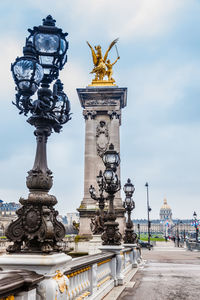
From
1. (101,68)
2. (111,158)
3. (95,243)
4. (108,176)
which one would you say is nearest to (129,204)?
(95,243)

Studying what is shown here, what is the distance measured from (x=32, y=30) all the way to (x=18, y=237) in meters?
3.92

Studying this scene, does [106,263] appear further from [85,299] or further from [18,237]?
[18,237]

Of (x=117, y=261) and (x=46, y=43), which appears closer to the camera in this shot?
(x=46, y=43)

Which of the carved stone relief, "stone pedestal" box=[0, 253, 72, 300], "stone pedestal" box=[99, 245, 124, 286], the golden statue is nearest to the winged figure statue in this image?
the golden statue

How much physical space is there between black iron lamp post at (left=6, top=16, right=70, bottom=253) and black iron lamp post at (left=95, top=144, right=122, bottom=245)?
7.32 meters

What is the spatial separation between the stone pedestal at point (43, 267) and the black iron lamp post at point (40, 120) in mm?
188

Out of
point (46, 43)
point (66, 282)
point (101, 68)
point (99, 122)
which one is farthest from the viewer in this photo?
point (101, 68)

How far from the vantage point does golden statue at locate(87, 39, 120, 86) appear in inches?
1684


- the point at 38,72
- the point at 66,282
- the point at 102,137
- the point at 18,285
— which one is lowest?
the point at 66,282

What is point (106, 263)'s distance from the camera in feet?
37.0

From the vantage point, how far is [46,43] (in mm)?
6320

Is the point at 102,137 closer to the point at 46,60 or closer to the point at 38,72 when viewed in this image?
the point at 46,60

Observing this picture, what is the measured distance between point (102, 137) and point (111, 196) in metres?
26.2

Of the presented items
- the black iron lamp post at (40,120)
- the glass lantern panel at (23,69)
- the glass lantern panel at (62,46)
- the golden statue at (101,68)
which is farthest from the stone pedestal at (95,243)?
the golden statue at (101,68)
